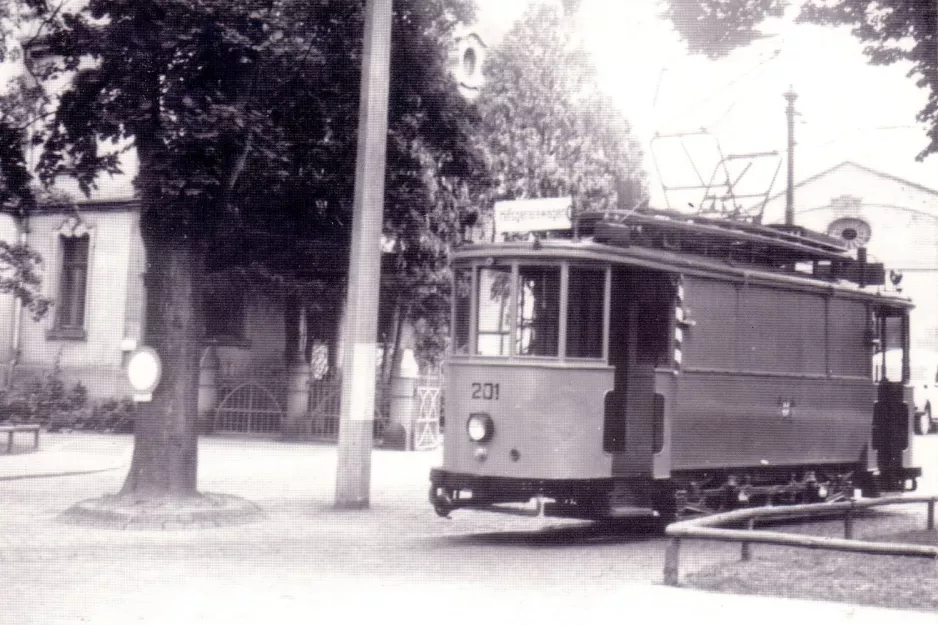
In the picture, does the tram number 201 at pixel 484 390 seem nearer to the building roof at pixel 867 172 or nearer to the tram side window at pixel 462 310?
the tram side window at pixel 462 310

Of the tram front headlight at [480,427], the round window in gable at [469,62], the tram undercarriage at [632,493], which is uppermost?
the round window in gable at [469,62]

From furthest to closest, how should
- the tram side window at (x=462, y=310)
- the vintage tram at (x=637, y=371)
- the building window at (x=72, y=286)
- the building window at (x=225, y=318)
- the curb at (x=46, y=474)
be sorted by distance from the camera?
the building window at (x=72, y=286) < the building window at (x=225, y=318) < the curb at (x=46, y=474) < the tram side window at (x=462, y=310) < the vintage tram at (x=637, y=371)

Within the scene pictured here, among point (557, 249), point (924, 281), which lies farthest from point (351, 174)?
point (924, 281)

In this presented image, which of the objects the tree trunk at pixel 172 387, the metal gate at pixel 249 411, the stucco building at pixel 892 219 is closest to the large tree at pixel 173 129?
the tree trunk at pixel 172 387

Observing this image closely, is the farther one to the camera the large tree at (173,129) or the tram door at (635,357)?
the large tree at (173,129)

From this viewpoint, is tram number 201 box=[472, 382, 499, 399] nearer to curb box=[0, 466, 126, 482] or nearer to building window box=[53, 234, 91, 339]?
curb box=[0, 466, 126, 482]

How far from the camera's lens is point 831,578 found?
9.43m

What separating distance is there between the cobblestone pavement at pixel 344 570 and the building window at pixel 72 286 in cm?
1373

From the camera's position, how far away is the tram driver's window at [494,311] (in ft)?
38.4

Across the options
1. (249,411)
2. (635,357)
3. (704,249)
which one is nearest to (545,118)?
(249,411)

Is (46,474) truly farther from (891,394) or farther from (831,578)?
(831,578)

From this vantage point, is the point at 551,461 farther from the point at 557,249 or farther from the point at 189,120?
the point at 189,120

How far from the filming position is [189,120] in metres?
12.6

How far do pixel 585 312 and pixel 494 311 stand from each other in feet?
2.82
